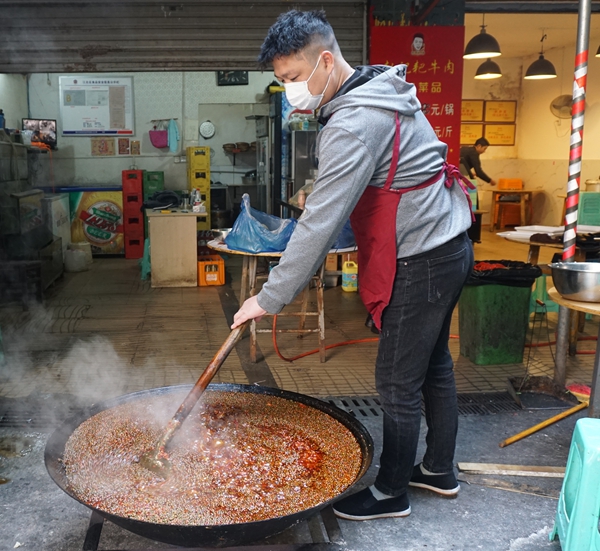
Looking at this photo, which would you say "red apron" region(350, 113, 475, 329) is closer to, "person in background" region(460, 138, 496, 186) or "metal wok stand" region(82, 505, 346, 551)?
"metal wok stand" region(82, 505, 346, 551)

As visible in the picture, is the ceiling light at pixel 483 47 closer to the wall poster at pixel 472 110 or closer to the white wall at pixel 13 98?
the wall poster at pixel 472 110

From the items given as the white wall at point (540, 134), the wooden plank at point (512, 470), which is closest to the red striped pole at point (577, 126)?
the wooden plank at point (512, 470)

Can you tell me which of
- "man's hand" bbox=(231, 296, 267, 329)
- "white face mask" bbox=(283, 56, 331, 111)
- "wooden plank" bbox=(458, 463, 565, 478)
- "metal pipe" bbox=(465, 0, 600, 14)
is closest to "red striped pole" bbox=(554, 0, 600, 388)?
"wooden plank" bbox=(458, 463, 565, 478)

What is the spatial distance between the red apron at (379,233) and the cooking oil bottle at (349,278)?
4.71 metres

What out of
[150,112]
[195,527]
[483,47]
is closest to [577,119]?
[195,527]

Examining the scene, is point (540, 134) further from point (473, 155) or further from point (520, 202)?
point (473, 155)

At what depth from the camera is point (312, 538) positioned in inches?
96.0

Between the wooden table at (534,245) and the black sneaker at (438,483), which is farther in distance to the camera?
the wooden table at (534,245)

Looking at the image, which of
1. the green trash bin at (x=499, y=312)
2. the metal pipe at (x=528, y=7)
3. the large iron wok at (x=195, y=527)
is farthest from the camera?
the metal pipe at (x=528, y=7)

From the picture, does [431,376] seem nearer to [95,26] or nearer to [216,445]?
[216,445]

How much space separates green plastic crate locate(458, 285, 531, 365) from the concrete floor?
118 mm

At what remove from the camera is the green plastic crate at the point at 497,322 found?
448 centimetres

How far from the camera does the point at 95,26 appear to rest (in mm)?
5883

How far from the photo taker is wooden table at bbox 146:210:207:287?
725 centimetres
